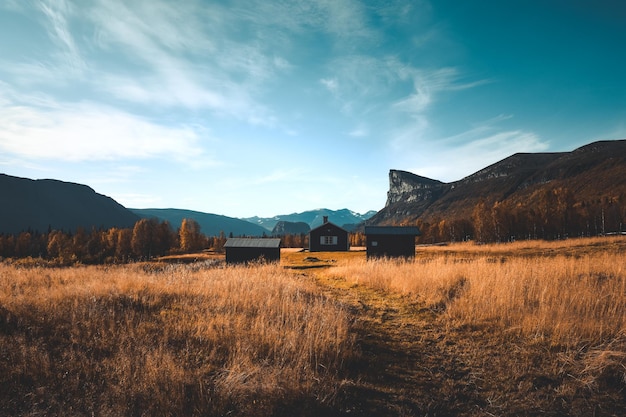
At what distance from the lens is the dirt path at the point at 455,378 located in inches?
159

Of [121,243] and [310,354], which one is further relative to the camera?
[121,243]

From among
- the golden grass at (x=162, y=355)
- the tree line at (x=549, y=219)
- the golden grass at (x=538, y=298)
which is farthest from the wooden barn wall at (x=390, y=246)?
the tree line at (x=549, y=219)

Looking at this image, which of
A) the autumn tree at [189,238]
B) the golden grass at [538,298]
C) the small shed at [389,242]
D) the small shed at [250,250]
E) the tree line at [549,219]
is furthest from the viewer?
the autumn tree at [189,238]

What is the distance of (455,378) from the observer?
487 centimetres

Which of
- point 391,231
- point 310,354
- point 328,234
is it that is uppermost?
point 391,231

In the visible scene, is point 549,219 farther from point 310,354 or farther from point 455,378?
point 310,354

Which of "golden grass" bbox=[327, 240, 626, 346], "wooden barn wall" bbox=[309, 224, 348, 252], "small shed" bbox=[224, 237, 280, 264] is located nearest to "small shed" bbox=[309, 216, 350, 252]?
"wooden barn wall" bbox=[309, 224, 348, 252]

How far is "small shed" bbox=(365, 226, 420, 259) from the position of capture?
32.3m

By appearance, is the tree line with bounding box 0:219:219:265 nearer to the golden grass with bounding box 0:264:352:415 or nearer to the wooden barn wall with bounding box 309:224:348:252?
the wooden barn wall with bounding box 309:224:348:252

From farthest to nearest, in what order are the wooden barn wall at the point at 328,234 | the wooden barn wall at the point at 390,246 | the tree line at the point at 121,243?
the tree line at the point at 121,243, the wooden barn wall at the point at 328,234, the wooden barn wall at the point at 390,246

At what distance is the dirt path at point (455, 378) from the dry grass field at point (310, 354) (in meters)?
0.02

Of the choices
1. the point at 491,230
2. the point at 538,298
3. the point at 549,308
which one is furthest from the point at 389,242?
the point at 491,230

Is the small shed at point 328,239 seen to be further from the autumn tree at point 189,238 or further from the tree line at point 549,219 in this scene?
the autumn tree at point 189,238

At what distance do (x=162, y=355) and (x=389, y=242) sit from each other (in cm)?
2978
